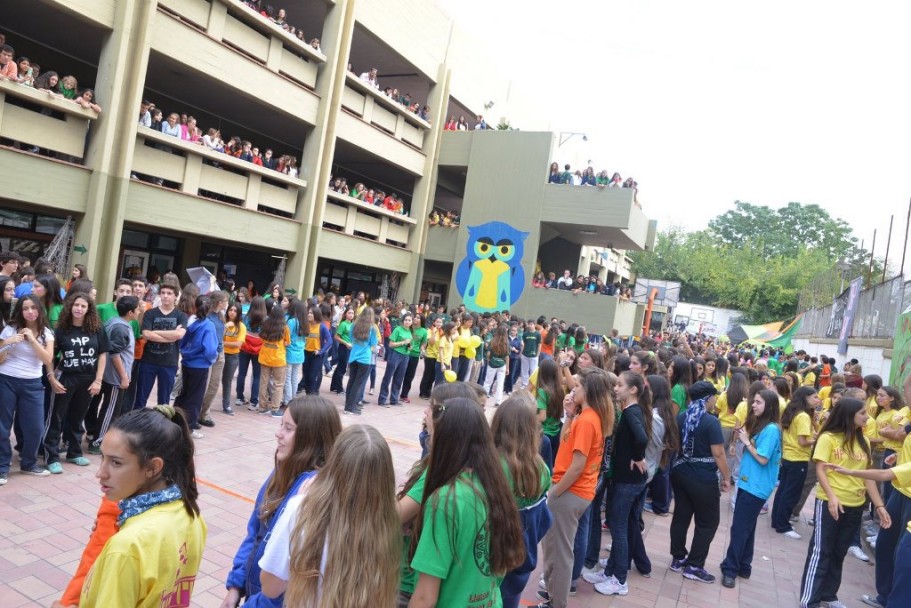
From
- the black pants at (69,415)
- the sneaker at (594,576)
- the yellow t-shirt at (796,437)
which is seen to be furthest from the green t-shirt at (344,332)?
the yellow t-shirt at (796,437)

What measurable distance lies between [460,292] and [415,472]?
21.9 m

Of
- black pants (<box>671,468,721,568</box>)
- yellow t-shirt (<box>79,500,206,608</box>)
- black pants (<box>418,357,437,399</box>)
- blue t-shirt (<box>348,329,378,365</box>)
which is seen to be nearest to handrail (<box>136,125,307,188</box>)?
blue t-shirt (<box>348,329,378,365</box>)

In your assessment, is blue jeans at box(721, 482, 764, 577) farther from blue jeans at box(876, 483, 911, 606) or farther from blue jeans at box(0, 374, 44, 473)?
blue jeans at box(0, 374, 44, 473)

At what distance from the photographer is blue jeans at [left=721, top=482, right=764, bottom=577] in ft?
17.7

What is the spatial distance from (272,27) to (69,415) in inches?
548

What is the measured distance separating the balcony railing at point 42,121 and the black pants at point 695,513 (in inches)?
536

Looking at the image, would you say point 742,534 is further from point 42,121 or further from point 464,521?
point 42,121

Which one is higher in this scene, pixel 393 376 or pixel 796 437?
pixel 796 437

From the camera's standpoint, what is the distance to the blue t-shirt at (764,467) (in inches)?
212

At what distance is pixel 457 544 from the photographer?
2336mm

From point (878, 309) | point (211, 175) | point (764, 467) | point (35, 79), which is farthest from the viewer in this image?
point (211, 175)

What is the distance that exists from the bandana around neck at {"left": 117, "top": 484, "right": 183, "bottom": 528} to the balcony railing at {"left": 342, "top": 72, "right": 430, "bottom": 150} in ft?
63.3

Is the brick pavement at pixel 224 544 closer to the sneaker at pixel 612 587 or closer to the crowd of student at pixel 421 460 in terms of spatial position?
the sneaker at pixel 612 587

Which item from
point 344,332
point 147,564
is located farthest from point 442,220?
point 147,564
